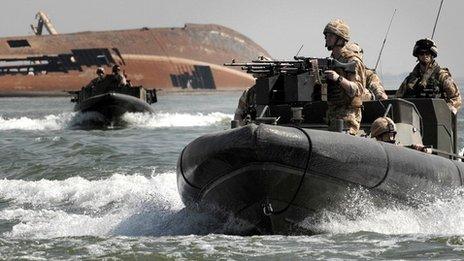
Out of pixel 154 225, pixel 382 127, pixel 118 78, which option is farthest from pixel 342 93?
pixel 118 78

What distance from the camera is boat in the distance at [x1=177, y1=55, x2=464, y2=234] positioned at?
8234mm

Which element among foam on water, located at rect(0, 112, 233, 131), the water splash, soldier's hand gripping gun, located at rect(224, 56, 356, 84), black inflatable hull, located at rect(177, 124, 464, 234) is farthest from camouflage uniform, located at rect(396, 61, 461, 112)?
foam on water, located at rect(0, 112, 233, 131)

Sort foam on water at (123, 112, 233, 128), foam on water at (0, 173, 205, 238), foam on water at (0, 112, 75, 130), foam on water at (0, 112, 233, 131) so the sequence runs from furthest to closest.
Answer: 1. foam on water at (0, 112, 75, 130)
2. foam on water at (123, 112, 233, 128)
3. foam on water at (0, 112, 233, 131)
4. foam on water at (0, 173, 205, 238)

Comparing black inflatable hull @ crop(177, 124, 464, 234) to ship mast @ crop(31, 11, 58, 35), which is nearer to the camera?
black inflatable hull @ crop(177, 124, 464, 234)

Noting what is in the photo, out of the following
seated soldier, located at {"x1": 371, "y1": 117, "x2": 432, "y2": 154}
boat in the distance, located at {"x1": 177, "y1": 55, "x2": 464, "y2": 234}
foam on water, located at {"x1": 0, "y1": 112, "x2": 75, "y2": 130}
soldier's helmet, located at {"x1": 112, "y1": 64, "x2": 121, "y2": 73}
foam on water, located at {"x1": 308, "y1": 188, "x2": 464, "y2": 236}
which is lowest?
foam on water, located at {"x1": 0, "y1": 112, "x2": 75, "y2": 130}

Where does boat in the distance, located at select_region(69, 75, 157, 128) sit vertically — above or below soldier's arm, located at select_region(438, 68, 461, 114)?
below

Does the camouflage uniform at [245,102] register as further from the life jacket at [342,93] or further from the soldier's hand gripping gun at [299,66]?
the life jacket at [342,93]

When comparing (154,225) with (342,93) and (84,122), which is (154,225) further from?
(84,122)

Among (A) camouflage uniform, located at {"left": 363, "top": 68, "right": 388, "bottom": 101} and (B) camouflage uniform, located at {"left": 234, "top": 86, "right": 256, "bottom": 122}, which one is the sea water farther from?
(A) camouflage uniform, located at {"left": 363, "top": 68, "right": 388, "bottom": 101}

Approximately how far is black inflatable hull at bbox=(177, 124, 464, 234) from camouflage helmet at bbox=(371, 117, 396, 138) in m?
0.51

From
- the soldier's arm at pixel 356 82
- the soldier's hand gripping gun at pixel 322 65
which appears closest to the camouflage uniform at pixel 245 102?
the soldier's hand gripping gun at pixel 322 65

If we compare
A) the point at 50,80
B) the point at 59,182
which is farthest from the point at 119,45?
the point at 59,182

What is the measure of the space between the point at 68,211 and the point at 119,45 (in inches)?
2886

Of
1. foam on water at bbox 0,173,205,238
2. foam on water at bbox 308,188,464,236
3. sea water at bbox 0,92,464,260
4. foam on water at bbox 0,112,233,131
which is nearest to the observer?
sea water at bbox 0,92,464,260
